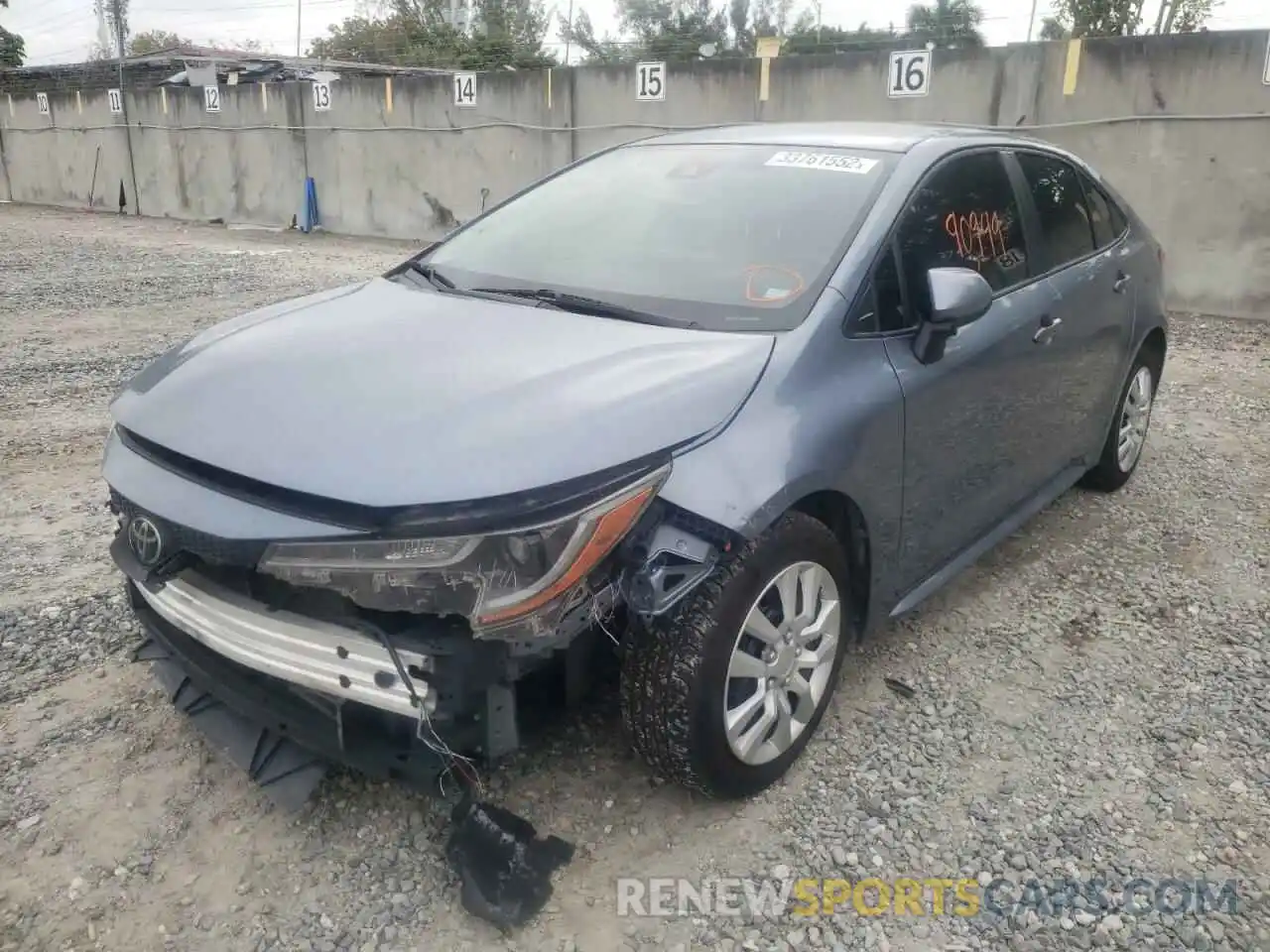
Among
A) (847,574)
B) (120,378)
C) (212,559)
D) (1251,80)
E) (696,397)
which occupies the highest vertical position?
(1251,80)

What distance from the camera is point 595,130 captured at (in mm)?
13406

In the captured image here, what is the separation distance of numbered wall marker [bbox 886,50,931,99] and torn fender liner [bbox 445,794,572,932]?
998cm

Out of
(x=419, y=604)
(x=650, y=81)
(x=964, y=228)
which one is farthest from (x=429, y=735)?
(x=650, y=81)

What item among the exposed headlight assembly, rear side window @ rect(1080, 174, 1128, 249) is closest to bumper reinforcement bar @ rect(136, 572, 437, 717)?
the exposed headlight assembly

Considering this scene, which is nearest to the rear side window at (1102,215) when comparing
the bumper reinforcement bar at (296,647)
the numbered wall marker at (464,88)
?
the bumper reinforcement bar at (296,647)

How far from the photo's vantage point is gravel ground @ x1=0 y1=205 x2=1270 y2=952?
2.19 meters

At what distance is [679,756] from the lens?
2.33 m

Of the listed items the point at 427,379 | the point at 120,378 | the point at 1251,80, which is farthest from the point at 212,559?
the point at 1251,80

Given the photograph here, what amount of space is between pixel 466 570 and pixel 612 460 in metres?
0.37

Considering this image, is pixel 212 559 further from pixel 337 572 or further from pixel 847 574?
pixel 847 574

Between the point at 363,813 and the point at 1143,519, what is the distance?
3531mm

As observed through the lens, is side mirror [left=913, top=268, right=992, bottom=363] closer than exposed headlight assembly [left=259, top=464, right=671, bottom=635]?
No

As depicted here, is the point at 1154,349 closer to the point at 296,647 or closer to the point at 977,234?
the point at 977,234

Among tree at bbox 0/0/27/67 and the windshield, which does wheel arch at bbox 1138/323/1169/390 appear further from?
tree at bbox 0/0/27/67
